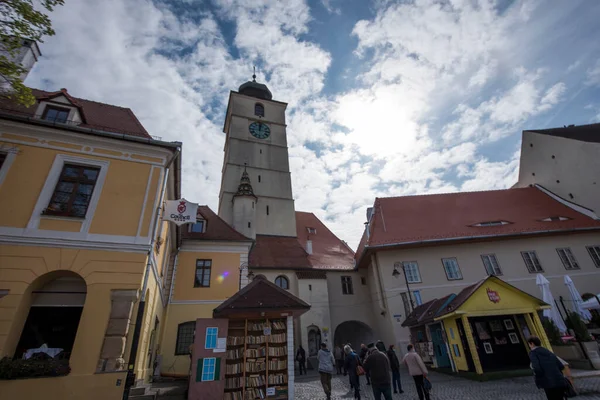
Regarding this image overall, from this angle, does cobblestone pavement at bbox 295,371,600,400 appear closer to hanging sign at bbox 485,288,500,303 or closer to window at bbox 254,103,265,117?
hanging sign at bbox 485,288,500,303

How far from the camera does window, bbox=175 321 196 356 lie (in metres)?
14.9

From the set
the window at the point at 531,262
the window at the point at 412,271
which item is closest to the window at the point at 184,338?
the window at the point at 412,271

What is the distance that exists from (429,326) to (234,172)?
869 inches

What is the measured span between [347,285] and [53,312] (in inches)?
744

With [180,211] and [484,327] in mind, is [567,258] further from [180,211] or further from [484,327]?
[180,211]

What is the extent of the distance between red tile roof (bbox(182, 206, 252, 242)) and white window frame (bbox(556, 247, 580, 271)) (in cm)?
2123

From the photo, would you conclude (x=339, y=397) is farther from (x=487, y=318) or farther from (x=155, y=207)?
(x=155, y=207)

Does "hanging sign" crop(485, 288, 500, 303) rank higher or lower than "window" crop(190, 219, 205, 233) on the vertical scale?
lower

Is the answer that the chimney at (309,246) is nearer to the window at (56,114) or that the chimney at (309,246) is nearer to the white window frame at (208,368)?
the white window frame at (208,368)

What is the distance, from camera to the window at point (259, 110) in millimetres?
35450

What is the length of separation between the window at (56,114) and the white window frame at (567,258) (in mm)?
28542

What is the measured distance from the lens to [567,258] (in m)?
20.2

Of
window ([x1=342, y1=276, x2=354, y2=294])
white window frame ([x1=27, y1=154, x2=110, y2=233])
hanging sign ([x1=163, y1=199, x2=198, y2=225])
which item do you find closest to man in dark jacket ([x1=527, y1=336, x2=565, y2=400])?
hanging sign ([x1=163, y1=199, x2=198, y2=225])

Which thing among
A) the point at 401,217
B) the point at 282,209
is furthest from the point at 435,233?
the point at 282,209
